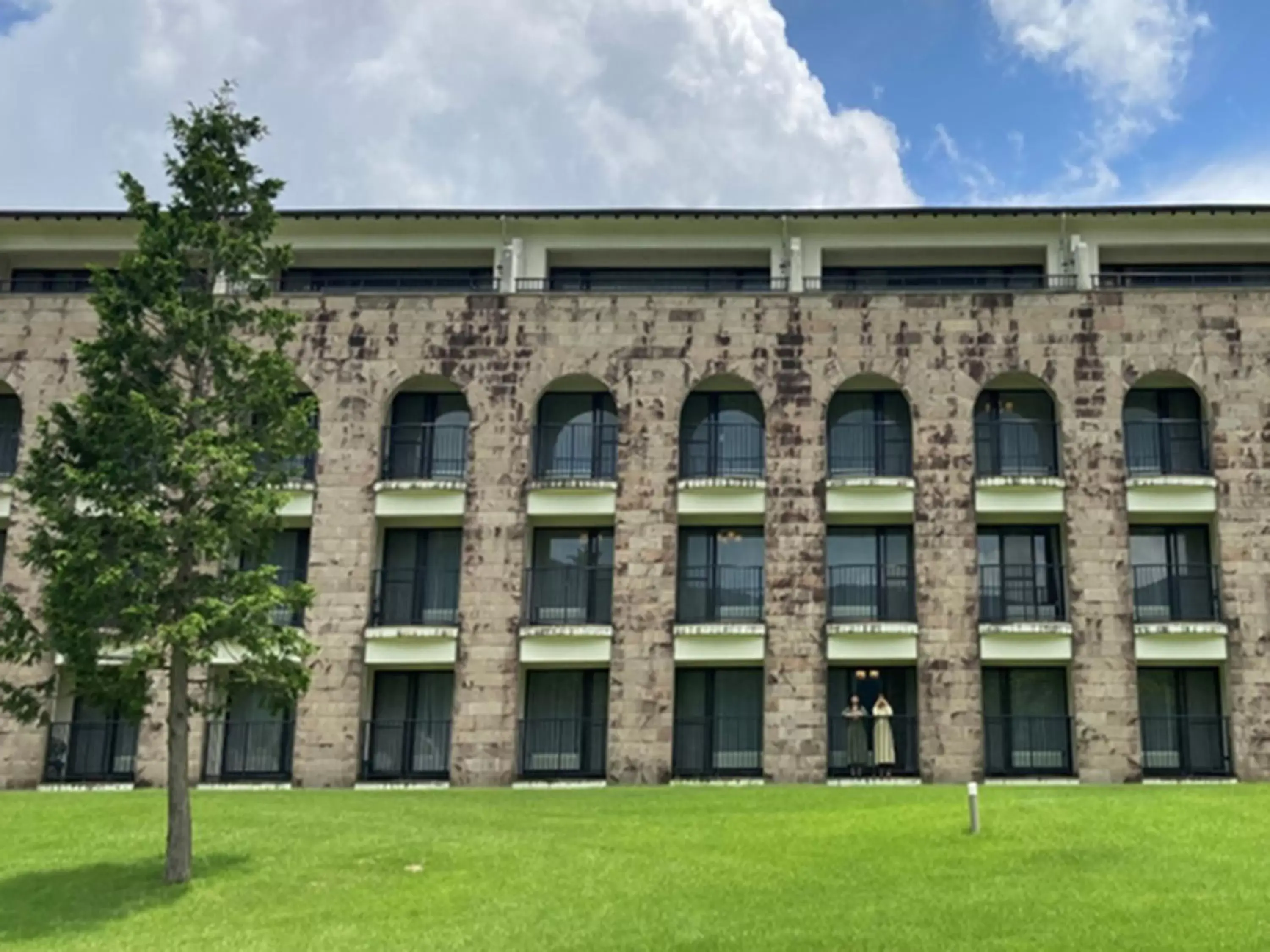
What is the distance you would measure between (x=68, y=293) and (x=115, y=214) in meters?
3.46

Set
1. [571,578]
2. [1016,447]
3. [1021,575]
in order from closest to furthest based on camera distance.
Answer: [1021,575]
[571,578]
[1016,447]

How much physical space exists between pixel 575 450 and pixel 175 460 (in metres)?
15.2

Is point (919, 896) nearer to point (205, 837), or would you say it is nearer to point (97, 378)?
point (205, 837)

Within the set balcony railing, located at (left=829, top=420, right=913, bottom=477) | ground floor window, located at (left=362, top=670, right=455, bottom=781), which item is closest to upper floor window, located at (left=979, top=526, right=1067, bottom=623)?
balcony railing, located at (left=829, top=420, right=913, bottom=477)

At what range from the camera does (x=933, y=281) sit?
35188 mm

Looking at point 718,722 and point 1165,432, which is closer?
point 718,722

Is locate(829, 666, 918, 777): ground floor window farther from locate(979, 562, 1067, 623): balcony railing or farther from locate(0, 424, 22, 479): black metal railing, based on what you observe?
locate(0, 424, 22, 479): black metal railing

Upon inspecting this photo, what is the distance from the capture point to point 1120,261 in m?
35.0

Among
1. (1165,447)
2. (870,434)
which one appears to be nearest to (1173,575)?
(1165,447)

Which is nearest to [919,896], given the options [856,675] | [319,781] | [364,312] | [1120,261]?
[856,675]

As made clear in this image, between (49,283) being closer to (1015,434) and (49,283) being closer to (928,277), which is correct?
(928,277)

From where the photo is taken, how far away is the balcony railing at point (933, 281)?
34.2 meters

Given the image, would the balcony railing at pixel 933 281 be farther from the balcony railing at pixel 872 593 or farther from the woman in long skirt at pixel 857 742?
the woman in long skirt at pixel 857 742

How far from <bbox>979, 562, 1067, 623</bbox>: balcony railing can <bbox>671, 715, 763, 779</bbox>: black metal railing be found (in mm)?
6259
